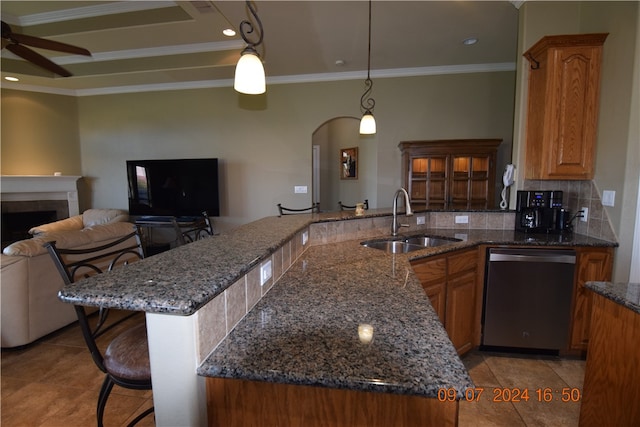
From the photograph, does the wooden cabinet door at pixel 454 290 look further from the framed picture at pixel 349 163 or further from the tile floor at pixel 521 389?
the framed picture at pixel 349 163

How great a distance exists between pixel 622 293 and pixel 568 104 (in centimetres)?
175

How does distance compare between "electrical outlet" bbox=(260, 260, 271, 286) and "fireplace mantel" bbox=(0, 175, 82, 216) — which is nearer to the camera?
"electrical outlet" bbox=(260, 260, 271, 286)

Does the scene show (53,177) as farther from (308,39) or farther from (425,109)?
(425,109)

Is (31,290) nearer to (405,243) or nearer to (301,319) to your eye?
(301,319)

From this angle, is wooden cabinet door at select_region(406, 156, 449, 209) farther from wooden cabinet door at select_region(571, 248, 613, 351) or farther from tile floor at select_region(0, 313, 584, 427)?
tile floor at select_region(0, 313, 584, 427)

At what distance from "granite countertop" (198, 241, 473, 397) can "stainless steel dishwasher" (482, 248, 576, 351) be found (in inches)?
54.2

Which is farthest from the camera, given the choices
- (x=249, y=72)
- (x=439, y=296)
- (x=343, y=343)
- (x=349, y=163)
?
(x=349, y=163)

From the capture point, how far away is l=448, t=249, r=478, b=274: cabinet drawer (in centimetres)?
210

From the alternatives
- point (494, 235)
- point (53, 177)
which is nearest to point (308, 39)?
point (494, 235)

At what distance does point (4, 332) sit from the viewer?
2266 mm

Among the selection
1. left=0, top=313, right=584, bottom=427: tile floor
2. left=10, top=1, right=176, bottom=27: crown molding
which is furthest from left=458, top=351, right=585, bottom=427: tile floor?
left=10, top=1, right=176, bottom=27: crown molding

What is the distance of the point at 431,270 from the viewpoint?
76.7 inches

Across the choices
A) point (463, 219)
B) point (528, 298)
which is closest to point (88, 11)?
point (463, 219)

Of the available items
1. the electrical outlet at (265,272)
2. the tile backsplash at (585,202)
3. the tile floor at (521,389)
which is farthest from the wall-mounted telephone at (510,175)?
the electrical outlet at (265,272)
